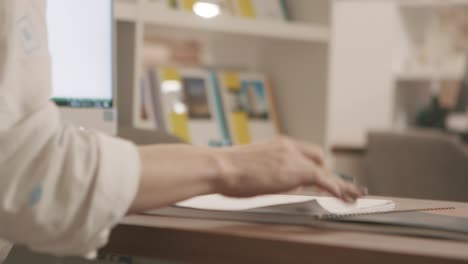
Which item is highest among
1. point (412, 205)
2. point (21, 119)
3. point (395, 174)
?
point (21, 119)

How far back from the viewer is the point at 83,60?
136 centimetres

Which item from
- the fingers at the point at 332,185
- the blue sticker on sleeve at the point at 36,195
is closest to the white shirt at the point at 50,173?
the blue sticker on sleeve at the point at 36,195

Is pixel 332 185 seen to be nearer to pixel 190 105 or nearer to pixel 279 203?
pixel 279 203

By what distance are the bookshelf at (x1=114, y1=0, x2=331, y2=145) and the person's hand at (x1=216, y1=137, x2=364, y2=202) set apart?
118 cm

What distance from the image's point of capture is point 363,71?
416cm

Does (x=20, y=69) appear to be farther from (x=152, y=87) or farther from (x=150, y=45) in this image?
(x=150, y=45)

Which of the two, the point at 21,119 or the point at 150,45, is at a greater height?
the point at 150,45

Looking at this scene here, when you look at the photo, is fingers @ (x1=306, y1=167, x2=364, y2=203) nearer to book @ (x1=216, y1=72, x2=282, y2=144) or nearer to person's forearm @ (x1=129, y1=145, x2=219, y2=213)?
person's forearm @ (x1=129, y1=145, x2=219, y2=213)

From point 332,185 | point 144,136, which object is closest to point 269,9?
point 144,136

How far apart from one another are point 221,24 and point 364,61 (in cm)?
215

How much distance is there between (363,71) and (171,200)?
357cm

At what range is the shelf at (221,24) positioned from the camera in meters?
1.88

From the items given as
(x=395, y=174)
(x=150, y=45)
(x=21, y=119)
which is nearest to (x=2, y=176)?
(x=21, y=119)

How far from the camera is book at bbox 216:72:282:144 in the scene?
2.47 meters
